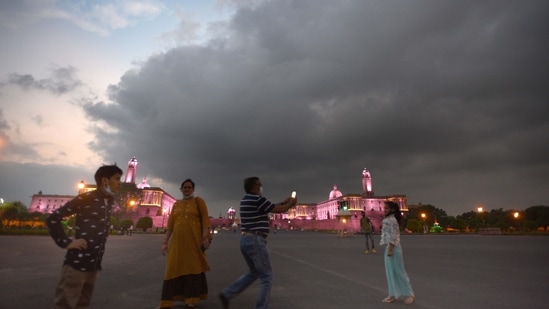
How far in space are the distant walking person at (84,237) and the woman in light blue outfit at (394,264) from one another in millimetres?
4972

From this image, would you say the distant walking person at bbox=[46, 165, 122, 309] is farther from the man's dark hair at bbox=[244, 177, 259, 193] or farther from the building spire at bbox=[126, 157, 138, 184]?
the building spire at bbox=[126, 157, 138, 184]

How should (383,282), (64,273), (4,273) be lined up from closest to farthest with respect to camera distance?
(64,273), (383,282), (4,273)

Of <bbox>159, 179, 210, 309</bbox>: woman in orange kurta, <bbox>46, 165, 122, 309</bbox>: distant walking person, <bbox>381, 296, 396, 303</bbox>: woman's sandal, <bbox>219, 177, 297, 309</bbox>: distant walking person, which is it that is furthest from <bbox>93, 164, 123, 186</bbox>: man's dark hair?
<bbox>381, 296, 396, 303</bbox>: woman's sandal

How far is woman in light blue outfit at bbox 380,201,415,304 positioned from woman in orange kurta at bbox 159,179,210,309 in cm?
365

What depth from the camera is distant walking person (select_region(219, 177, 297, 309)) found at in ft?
15.5

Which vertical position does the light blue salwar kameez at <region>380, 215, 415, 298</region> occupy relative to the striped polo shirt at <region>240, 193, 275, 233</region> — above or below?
below

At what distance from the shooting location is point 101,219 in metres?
3.92

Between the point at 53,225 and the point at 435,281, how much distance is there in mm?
8995

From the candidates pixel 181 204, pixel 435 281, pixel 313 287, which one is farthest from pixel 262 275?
pixel 435 281

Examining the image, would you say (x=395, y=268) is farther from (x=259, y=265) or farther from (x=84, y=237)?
(x=84, y=237)

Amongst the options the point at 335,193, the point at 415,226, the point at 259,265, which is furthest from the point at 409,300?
the point at 335,193

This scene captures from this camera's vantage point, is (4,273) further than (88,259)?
Yes

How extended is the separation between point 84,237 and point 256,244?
2.33m

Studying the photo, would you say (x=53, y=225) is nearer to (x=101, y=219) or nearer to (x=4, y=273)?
(x=101, y=219)
